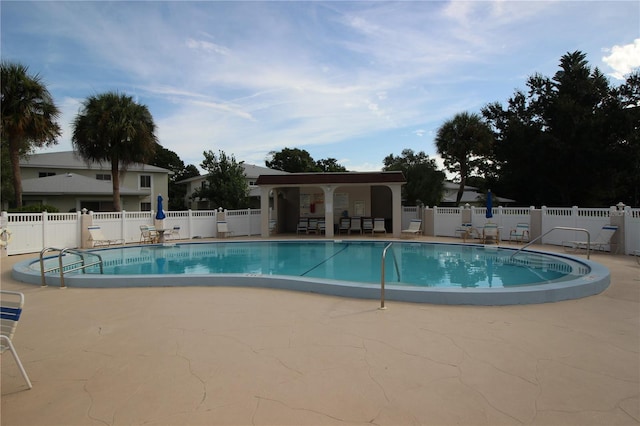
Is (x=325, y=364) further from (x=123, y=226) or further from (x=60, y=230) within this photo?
(x=123, y=226)

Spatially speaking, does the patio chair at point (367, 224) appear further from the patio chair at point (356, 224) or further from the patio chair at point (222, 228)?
the patio chair at point (222, 228)

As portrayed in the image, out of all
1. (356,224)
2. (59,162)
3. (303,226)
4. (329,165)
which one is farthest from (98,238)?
(329,165)

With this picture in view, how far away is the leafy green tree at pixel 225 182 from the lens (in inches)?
998

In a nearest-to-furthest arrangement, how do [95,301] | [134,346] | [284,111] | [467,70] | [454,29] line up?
[134,346] → [95,301] → [454,29] → [467,70] → [284,111]

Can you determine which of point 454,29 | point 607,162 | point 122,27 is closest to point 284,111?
point 122,27

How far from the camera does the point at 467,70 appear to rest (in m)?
14.8

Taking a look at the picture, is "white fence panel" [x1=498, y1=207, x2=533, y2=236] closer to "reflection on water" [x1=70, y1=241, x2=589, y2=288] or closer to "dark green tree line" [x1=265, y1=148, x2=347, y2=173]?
"reflection on water" [x1=70, y1=241, x2=589, y2=288]

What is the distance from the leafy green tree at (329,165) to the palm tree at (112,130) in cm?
3320

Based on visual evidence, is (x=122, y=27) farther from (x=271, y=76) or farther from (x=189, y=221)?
(x=189, y=221)

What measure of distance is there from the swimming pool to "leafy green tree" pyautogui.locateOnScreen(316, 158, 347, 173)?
35349 millimetres

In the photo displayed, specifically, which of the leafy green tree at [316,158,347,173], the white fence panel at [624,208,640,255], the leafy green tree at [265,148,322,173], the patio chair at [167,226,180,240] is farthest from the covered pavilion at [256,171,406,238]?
the leafy green tree at [316,158,347,173]

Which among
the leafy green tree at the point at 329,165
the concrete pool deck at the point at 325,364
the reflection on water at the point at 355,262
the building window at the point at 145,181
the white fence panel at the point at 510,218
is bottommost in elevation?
the reflection on water at the point at 355,262

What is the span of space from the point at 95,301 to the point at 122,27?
1053 centimetres

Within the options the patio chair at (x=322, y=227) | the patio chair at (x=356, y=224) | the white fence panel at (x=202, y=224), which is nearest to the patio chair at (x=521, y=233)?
the patio chair at (x=356, y=224)
